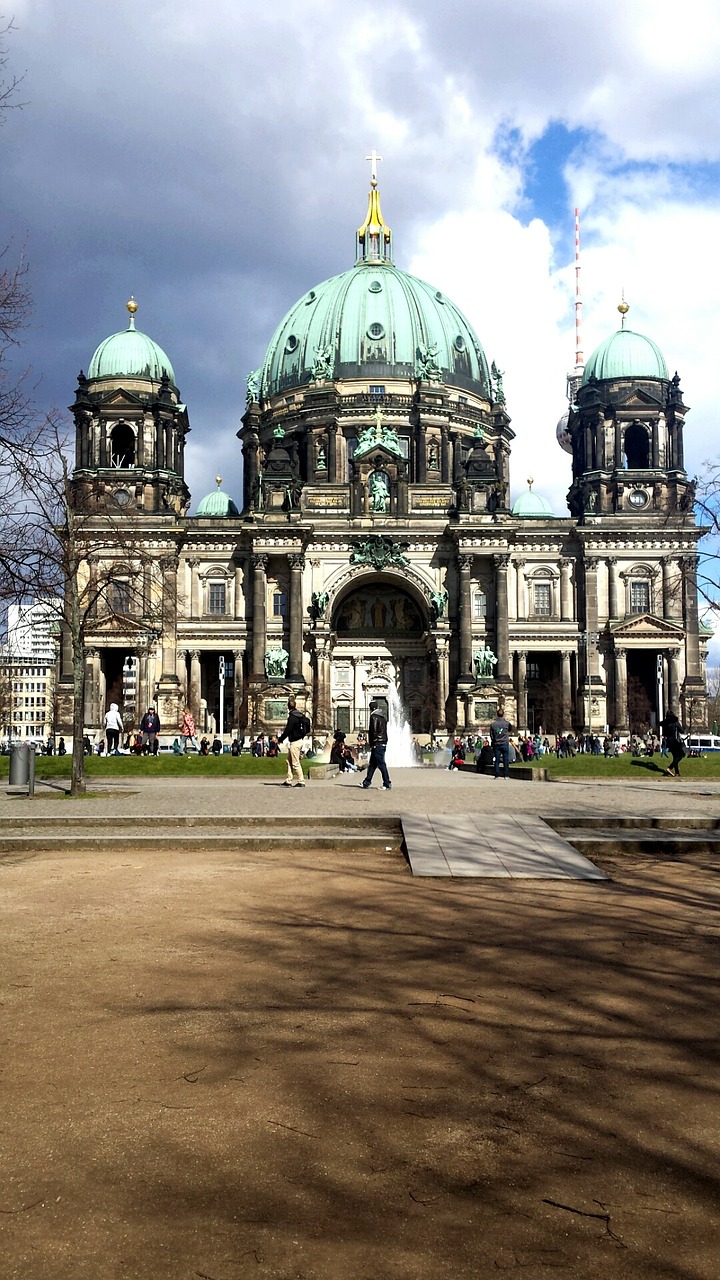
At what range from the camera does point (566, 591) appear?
74.0m

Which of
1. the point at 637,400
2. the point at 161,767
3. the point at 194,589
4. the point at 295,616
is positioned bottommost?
the point at 161,767

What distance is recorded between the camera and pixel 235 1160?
16.1ft

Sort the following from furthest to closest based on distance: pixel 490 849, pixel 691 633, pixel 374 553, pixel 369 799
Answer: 1. pixel 374 553
2. pixel 691 633
3. pixel 369 799
4. pixel 490 849

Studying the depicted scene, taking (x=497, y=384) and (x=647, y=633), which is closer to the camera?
(x=647, y=633)

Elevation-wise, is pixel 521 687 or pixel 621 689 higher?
pixel 521 687

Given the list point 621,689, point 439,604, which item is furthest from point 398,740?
point 621,689

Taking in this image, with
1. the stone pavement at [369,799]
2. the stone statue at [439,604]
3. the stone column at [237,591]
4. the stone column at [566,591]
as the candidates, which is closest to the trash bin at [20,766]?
the stone pavement at [369,799]

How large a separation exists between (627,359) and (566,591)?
17889 mm

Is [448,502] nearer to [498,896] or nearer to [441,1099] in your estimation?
[498,896]

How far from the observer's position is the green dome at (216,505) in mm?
86062

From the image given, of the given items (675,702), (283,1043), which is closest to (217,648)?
(675,702)

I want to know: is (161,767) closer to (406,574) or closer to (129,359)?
(406,574)

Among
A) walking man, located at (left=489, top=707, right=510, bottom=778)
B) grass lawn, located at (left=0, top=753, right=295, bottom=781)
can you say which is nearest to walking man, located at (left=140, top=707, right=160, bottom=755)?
grass lawn, located at (left=0, top=753, right=295, bottom=781)

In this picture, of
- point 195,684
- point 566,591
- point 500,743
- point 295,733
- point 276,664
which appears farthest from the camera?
point 566,591
